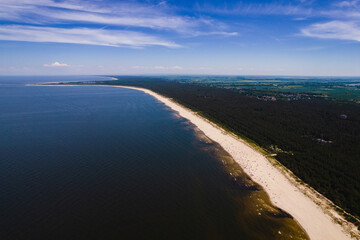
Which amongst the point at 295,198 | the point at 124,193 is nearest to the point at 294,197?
the point at 295,198

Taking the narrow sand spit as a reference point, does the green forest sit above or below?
above

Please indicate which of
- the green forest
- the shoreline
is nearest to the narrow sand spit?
the shoreline

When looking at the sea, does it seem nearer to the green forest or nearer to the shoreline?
the shoreline

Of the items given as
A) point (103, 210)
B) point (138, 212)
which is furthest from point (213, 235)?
point (103, 210)

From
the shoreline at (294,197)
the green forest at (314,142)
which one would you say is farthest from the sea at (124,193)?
the green forest at (314,142)

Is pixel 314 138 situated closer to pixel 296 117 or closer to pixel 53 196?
pixel 296 117

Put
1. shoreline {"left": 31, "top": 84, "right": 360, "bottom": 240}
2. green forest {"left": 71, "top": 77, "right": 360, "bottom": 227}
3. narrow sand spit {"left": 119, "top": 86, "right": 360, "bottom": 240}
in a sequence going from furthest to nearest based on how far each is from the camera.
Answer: green forest {"left": 71, "top": 77, "right": 360, "bottom": 227} < shoreline {"left": 31, "top": 84, "right": 360, "bottom": 240} < narrow sand spit {"left": 119, "top": 86, "right": 360, "bottom": 240}
